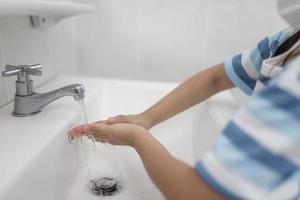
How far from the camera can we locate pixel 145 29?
1053 mm

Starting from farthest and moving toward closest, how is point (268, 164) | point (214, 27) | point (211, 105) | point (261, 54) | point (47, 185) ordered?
point (214, 27), point (211, 105), point (261, 54), point (47, 185), point (268, 164)

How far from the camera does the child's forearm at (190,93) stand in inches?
28.7

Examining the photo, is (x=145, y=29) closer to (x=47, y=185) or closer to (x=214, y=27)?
(x=214, y=27)

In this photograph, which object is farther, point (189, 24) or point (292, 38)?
point (189, 24)

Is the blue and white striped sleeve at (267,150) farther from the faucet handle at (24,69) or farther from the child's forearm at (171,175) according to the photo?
the faucet handle at (24,69)

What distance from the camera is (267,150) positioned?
319 millimetres

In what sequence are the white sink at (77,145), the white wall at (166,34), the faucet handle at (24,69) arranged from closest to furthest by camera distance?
the white sink at (77,145) → the faucet handle at (24,69) → the white wall at (166,34)

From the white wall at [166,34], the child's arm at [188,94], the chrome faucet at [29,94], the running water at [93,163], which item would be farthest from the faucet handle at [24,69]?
the white wall at [166,34]

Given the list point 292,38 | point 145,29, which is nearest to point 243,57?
point 292,38

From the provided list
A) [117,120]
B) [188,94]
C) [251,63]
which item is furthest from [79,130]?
[251,63]

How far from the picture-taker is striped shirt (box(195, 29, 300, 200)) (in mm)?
318

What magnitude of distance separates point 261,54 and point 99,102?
1.37 ft

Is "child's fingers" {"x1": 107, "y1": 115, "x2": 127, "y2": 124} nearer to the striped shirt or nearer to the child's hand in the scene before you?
the child's hand

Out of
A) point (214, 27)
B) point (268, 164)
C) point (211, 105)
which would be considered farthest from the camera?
point (214, 27)
